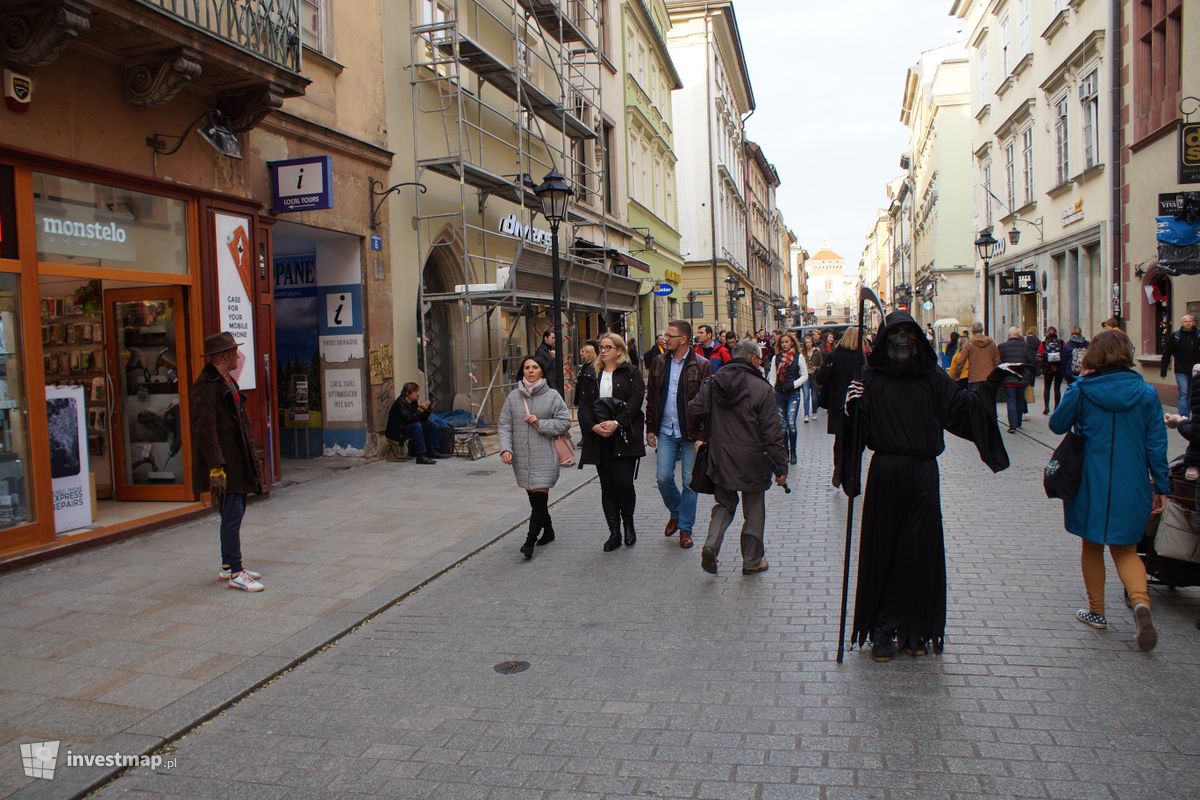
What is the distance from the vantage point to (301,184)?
11.0 metres

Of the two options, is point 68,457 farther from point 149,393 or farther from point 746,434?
point 746,434

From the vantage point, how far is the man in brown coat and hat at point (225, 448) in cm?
649

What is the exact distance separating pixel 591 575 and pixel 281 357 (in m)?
8.74

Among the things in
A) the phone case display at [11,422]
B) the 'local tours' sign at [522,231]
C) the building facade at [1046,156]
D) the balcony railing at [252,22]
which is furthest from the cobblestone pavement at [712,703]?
the building facade at [1046,156]

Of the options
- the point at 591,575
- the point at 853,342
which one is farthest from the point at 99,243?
the point at 853,342

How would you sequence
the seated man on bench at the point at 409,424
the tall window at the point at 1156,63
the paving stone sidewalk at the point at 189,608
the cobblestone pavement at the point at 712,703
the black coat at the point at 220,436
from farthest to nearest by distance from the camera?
the tall window at the point at 1156,63 < the seated man on bench at the point at 409,424 < the black coat at the point at 220,436 < the paving stone sidewalk at the point at 189,608 < the cobblestone pavement at the point at 712,703

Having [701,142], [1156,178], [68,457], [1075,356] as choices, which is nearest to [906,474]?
[68,457]

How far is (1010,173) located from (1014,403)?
18255mm

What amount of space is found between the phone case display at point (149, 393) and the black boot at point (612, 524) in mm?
4753

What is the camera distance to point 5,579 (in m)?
6.97

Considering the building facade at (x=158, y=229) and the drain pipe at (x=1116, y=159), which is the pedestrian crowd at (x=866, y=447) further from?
the drain pipe at (x=1116, y=159)

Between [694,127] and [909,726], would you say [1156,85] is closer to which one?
[909,726]

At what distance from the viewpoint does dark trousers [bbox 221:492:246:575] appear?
6.63 metres

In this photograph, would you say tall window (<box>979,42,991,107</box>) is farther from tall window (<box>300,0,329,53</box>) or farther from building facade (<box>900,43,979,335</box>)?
tall window (<box>300,0,329,53</box>)
